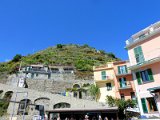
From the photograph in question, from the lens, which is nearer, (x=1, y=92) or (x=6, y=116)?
(x=6, y=116)

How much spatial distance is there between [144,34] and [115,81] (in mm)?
11549

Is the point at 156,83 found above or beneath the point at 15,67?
beneath

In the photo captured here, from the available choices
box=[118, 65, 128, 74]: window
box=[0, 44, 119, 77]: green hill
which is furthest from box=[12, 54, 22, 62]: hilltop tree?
box=[118, 65, 128, 74]: window

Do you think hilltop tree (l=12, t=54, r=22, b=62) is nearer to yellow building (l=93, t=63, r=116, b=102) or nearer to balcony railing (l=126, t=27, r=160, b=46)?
yellow building (l=93, t=63, r=116, b=102)

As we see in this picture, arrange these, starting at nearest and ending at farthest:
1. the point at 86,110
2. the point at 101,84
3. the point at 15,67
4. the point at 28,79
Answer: the point at 86,110 → the point at 101,84 → the point at 28,79 → the point at 15,67

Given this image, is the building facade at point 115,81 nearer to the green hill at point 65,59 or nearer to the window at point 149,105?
the window at point 149,105

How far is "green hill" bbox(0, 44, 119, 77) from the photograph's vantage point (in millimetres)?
49506

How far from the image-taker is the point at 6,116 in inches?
1073

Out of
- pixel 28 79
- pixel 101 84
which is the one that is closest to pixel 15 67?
pixel 28 79

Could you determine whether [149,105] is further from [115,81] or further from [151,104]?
[115,81]

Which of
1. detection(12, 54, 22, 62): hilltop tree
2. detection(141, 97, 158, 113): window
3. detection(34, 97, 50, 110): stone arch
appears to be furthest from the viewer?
detection(12, 54, 22, 62): hilltop tree

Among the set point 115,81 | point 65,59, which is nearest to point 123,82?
point 115,81

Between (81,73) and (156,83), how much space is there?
3182cm

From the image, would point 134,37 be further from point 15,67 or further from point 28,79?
point 15,67
